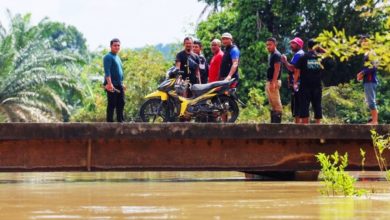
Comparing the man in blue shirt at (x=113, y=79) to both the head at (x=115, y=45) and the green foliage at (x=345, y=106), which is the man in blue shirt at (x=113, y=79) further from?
the green foliage at (x=345, y=106)

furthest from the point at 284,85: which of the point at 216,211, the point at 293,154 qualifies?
the point at 216,211

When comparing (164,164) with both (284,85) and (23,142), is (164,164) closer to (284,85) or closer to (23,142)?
(23,142)

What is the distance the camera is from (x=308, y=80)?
16.2m

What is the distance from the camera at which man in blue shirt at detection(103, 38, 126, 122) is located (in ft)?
52.1

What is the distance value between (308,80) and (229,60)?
1.22 m

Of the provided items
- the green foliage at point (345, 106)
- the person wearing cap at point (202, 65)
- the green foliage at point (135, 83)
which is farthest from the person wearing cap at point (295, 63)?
the green foliage at point (135, 83)

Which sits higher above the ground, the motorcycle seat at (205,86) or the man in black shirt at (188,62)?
the man in black shirt at (188,62)

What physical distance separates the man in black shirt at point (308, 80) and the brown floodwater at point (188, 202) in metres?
1.99

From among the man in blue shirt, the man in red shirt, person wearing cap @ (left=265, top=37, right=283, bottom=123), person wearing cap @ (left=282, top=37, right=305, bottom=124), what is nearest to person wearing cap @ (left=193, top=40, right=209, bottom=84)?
the man in red shirt

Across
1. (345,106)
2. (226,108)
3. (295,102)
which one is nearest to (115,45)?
(226,108)

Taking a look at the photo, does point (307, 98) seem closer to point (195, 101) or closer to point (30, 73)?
point (195, 101)

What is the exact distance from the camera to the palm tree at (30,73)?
127 feet

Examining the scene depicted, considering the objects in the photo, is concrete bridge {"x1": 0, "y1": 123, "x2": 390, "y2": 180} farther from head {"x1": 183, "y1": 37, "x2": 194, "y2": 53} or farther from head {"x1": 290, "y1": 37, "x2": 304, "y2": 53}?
head {"x1": 183, "y1": 37, "x2": 194, "y2": 53}

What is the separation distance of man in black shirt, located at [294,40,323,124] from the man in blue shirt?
8.54 feet
